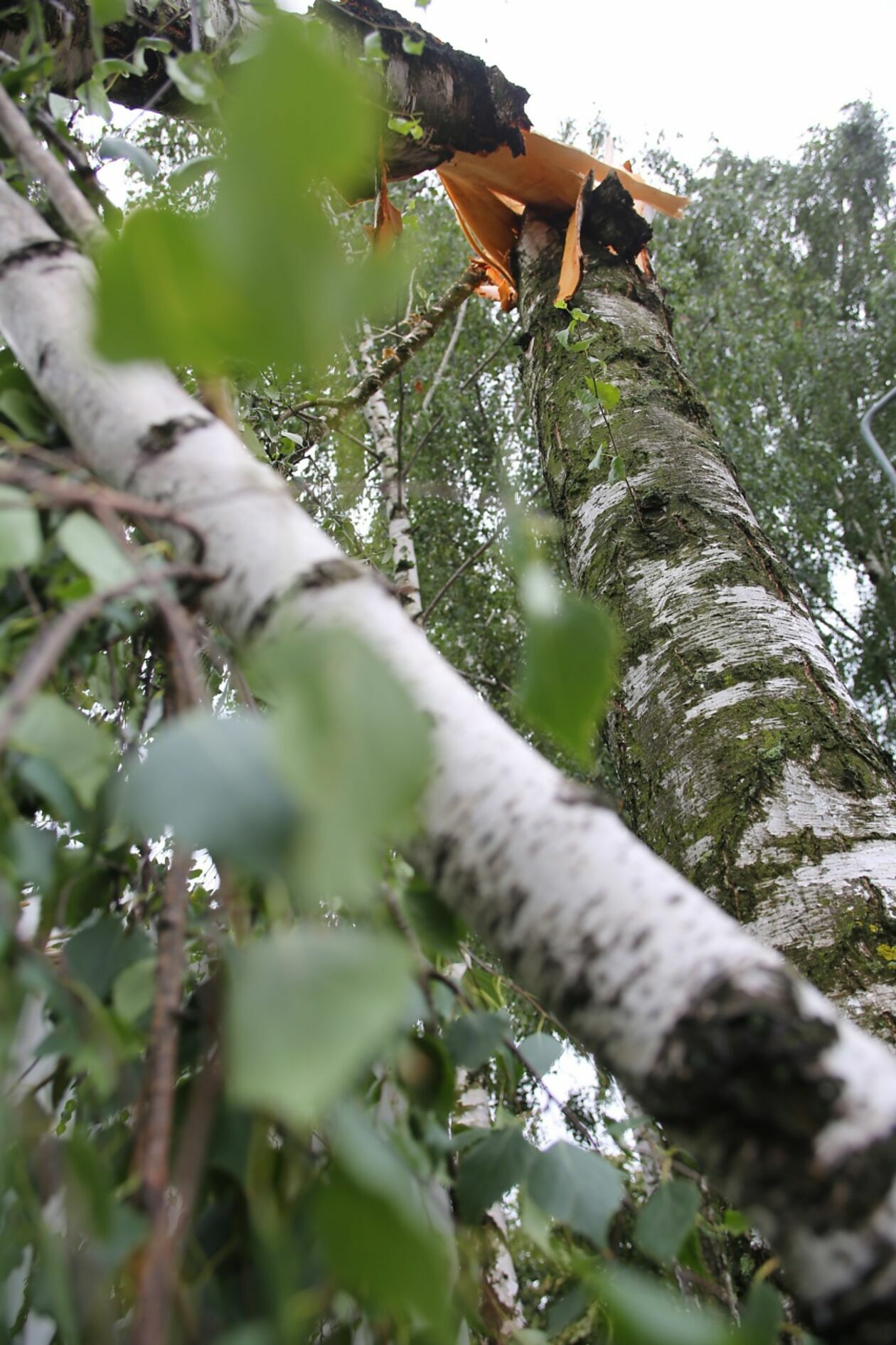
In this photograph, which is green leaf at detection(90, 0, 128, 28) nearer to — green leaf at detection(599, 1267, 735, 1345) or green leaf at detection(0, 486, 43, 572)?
green leaf at detection(0, 486, 43, 572)

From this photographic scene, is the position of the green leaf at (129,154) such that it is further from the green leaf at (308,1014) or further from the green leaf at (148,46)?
the green leaf at (308,1014)

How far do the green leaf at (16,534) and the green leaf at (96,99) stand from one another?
658 mm

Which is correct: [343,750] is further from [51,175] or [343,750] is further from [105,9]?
[105,9]

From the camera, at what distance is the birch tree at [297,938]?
0.70 ft

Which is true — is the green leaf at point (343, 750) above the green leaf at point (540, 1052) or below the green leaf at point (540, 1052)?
above

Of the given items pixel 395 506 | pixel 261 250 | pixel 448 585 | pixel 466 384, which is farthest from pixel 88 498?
pixel 466 384

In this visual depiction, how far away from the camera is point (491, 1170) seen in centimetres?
44

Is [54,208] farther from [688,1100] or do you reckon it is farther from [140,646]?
[688,1100]

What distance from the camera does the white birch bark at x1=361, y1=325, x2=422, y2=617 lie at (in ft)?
6.96

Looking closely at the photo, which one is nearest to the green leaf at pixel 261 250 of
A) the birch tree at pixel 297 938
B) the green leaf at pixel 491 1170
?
the birch tree at pixel 297 938

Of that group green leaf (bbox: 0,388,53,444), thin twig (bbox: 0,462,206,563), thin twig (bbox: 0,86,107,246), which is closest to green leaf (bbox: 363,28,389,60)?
thin twig (bbox: 0,86,107,246)

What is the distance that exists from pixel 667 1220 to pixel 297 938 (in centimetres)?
35

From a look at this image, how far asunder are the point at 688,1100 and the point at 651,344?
4.76 ft

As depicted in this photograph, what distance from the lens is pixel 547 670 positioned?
33 centimetres
